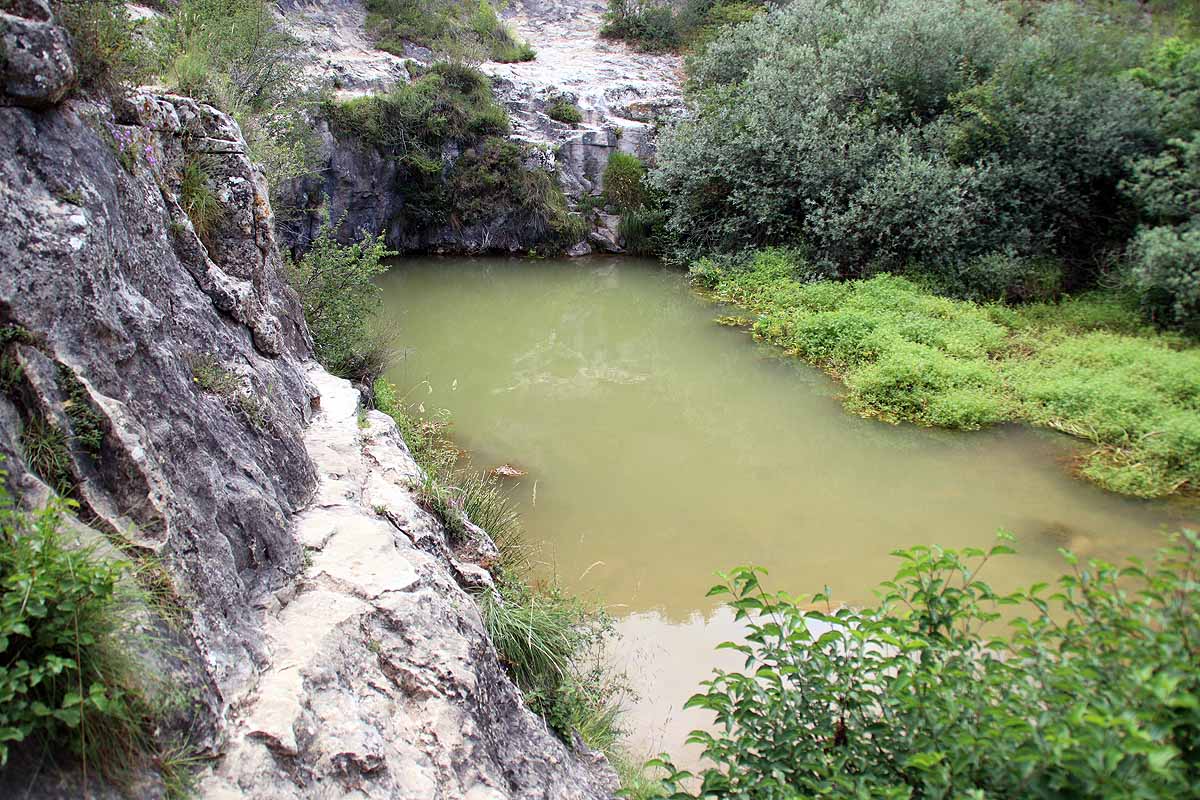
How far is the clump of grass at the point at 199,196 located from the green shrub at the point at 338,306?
7.55 ft

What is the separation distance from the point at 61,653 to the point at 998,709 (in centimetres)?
261

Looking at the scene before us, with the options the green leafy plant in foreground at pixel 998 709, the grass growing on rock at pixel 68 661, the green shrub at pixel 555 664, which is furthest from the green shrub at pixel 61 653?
the green shrub at pixel 555 664

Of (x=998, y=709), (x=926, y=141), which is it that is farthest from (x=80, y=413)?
(x=926, y=141)

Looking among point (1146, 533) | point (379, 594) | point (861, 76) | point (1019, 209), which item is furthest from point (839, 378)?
point (379, 594)

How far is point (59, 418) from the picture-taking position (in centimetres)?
289

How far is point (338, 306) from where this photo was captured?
8969mm

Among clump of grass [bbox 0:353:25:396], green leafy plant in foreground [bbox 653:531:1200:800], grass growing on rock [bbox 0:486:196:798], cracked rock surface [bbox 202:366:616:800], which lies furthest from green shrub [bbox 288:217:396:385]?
green leafy plant in foreground [bbox 653:531:1200:800]

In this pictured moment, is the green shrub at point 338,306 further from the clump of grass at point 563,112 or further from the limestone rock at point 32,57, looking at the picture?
the clump of grass at point 563,112

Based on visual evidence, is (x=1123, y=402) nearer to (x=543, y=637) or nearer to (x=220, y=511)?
(x=543, y=637)

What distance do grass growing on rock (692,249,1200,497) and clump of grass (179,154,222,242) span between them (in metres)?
8.07

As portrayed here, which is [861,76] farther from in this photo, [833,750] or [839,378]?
[833,750]

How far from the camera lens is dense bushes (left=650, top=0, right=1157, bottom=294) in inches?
537

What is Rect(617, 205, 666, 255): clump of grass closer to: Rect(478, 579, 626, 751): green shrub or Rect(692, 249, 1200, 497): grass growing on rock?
Rect(692, 249, 1200, 497): grass growing on rock

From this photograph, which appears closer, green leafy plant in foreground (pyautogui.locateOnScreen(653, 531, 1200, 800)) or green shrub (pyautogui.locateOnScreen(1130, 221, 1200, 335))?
green leafy plant in foreground (pyautogui.locateOnScreen(653, 531, 1200, 800))
